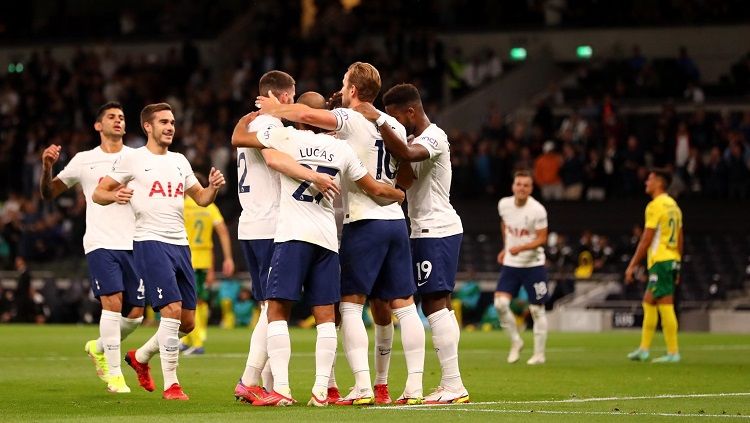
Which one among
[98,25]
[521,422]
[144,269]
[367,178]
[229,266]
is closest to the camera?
[521,422]

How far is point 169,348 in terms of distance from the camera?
13.3m

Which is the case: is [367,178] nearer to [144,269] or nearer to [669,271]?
[144,269]

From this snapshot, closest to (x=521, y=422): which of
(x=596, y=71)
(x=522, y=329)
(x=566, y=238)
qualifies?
(x=522, y=329)

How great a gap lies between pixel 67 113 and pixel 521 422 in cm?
3255

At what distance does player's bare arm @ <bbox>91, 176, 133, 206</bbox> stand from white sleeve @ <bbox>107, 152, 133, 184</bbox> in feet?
0.15

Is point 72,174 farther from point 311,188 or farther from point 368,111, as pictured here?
point 368,111

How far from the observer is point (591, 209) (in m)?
33.8

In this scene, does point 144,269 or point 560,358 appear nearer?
point 144,269

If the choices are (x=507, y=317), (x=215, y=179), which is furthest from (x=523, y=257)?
(x=215, y=179)

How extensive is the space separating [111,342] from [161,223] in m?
1.38

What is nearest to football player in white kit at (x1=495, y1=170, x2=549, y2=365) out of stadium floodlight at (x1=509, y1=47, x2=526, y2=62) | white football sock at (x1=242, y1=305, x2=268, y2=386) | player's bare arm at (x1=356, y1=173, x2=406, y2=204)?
white football sock at (x1=242, y1=305, x2=268, y2=386)

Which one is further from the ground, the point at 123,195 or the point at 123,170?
the point at 123,170

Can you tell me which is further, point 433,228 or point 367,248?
point 433,228

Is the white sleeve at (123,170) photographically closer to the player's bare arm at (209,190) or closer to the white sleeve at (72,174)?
the player's bare arm at (209,190)
